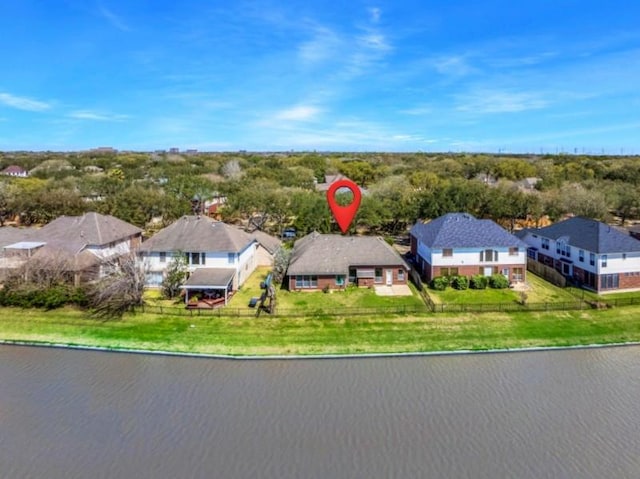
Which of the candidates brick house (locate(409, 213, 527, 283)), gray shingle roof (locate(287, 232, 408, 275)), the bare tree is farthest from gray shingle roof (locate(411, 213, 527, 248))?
the bare tree

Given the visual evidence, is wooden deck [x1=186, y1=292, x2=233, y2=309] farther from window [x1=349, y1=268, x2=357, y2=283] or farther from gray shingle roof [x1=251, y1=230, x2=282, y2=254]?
gray shingle roof [x1=251, y1=230, x2=282, y2=254]

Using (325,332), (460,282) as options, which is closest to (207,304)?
(325,332)

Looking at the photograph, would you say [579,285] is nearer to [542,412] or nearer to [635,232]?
[635,232]

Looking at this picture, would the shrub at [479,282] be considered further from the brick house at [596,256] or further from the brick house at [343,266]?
the brick house at [596,256]

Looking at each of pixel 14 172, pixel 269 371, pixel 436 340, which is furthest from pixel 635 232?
pixel 14 172

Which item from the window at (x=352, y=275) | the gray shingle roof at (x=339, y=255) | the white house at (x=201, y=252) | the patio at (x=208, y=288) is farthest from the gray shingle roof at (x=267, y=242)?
the patio at (x=208, y=288)

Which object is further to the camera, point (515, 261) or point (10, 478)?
point (515, 261)
